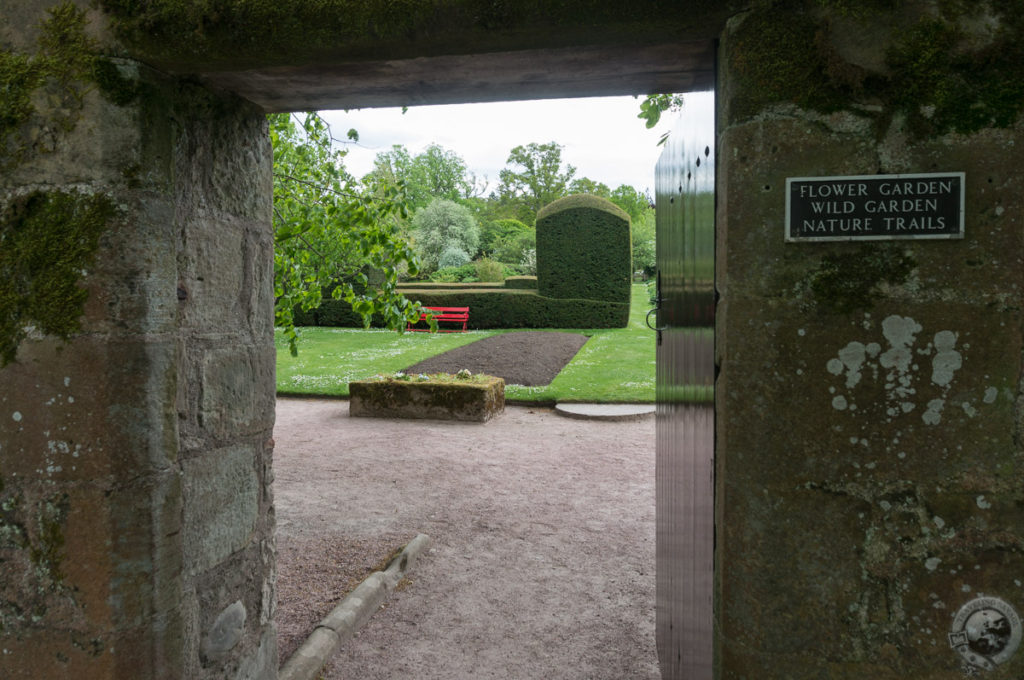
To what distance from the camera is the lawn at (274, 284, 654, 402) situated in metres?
9.82

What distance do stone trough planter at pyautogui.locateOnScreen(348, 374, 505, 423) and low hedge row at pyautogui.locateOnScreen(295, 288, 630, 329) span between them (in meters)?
9.94

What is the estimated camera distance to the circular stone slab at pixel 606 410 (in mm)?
8523

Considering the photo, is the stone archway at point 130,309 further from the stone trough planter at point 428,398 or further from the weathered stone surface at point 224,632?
the stone trough planter at point 428,398

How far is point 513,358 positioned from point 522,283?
29.1 ft

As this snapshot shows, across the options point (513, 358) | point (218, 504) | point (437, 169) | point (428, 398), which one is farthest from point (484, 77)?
point (437, 169)

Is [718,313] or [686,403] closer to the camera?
[718,313]

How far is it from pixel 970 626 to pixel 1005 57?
44.3 inches

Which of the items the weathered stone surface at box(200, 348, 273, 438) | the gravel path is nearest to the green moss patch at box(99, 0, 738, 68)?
the weathered stone surface at box(200, 348, 273, 438)

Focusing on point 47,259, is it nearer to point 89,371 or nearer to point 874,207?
point 89,371

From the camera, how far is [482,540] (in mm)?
4711

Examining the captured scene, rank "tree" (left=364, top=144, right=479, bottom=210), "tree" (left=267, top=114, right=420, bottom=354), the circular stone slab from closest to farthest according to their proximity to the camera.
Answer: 1. "tree" (left=267, top=114, right=420, bottom=354)
2. the circular stone slab
3. "tree" (left=364, top=144, right=479, bottom=210)

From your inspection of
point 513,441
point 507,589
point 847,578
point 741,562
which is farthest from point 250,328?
point 513,441

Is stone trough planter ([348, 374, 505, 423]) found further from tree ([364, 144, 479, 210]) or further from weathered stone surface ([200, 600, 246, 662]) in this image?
tree ([364, 144, 479, 210])

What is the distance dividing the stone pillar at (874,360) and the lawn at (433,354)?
25.8 ft
